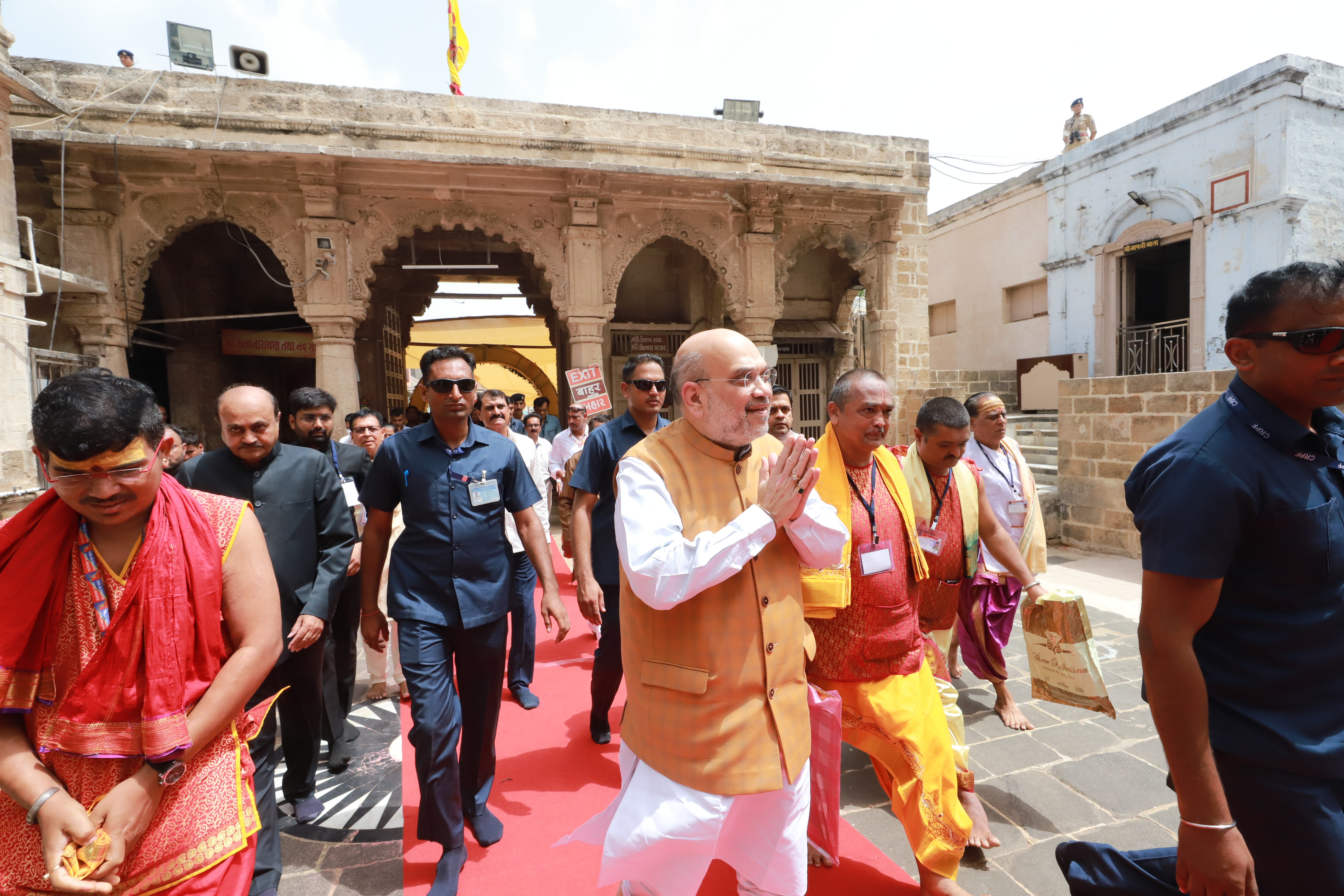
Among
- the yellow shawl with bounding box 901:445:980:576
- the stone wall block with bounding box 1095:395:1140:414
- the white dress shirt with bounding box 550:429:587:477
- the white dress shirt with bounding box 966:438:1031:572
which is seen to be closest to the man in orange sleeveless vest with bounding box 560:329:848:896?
the yellow shawl with bounding box 901:445:980:576

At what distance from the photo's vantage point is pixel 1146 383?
7.18 meters

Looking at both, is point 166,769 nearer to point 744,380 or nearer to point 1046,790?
point 744,380

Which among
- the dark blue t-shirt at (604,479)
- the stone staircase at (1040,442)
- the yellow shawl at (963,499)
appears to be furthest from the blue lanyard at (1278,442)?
the stone staircase at (1040,442)

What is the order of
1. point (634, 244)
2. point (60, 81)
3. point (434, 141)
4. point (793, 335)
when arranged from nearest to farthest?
point (60, 81)
point (434, 141)
point (634, 244)
point (793, 335)

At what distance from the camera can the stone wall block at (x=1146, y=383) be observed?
7031 mm

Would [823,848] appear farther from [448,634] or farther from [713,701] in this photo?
[448,634]

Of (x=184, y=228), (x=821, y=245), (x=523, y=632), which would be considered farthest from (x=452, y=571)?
(x=821, y=245)

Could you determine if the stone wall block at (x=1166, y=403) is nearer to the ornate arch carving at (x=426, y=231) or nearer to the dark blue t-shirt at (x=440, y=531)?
the dark blue t-shirt at (x=440, y=531)

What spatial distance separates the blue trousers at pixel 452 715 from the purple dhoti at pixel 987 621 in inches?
106

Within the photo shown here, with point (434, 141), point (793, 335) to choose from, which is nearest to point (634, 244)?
point (434, 141)

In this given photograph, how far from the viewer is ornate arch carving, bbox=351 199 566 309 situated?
9.64 meters

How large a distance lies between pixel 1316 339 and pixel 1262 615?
63 cm

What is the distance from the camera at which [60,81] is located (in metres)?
8.44

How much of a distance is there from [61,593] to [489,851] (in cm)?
189
